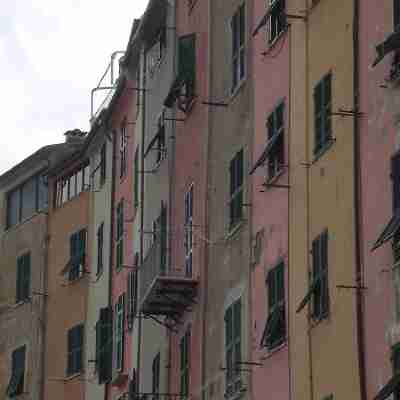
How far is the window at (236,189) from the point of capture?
1427 inches

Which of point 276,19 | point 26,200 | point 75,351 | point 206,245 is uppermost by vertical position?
point 26,200

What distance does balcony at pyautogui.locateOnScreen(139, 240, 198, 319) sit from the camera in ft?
129

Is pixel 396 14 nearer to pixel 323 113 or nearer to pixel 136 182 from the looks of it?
pixel 323 113

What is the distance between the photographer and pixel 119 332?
49.7m

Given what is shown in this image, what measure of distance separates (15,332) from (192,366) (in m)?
20.9

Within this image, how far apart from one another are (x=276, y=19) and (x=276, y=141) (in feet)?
9.57

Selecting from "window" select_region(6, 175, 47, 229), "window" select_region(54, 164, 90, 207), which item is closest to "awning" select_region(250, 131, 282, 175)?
"window" select_region(54, 164, 90, 207)

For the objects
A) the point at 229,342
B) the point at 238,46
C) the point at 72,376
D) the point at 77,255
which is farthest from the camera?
the point at 77,255

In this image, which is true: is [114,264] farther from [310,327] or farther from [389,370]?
[389,370]

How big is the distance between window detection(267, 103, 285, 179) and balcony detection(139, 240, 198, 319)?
20.3ft

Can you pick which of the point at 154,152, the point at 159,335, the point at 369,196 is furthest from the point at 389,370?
the point at 154,152

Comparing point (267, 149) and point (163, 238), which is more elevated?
point (163, 238)

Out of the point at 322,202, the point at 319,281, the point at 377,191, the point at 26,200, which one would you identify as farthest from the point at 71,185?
the point at 377,191

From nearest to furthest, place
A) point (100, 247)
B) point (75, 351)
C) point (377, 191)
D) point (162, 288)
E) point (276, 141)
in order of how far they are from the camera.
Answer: point (377, 191)
point (276, 141)
point (162, 288)
point (100, 247)
point (75, 351)
